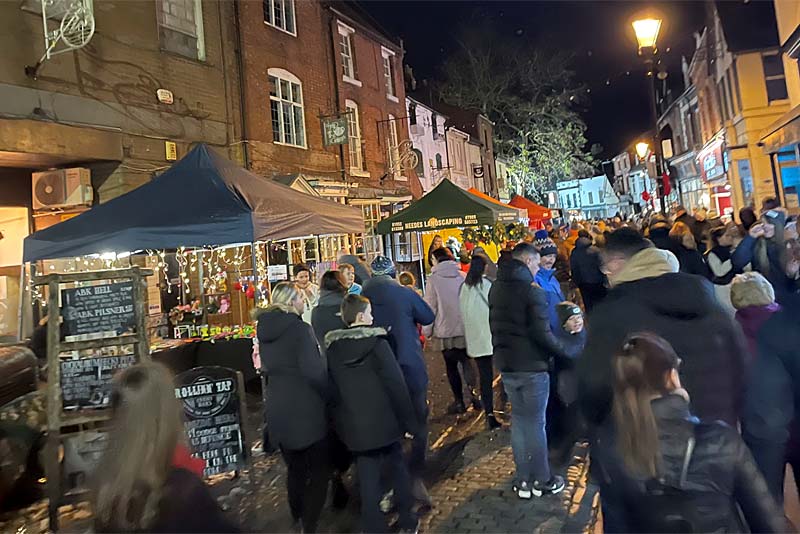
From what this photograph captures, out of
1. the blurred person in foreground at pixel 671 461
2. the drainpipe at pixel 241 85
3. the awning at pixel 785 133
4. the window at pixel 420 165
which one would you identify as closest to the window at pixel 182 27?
the drainpipe at pixel 241 85

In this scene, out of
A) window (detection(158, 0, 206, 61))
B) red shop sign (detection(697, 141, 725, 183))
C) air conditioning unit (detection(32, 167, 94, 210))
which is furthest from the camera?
red shop sign (detection(697, 141, 725, 183))

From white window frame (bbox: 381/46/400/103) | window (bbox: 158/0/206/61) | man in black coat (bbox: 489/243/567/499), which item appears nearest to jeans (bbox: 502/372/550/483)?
man in black coat (bbox: 489/243/567/499)

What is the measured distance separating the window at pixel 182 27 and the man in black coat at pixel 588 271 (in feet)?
30.0

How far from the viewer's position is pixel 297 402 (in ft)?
13.3

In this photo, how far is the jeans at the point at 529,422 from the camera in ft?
15.2

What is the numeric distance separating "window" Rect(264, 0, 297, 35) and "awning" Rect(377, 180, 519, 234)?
682 centimetres

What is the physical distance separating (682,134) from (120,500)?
3871 cm

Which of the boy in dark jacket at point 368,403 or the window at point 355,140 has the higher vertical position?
the window at point 355,140

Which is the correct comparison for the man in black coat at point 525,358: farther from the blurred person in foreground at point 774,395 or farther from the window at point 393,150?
the window at point 393,150

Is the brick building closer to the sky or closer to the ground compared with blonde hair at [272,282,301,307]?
closer to the sky

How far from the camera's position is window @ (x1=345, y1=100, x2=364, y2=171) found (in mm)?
18941

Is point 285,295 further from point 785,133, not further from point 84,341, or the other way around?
point 785,133

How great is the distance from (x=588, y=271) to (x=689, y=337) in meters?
7.13

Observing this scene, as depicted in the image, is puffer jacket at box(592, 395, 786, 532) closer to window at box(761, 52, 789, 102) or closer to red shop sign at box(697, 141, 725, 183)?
window at box(761, 52, 789, 102)
